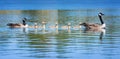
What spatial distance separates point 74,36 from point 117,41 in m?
3.95

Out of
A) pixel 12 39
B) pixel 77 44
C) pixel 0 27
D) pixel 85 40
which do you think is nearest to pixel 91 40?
pixel 85 40

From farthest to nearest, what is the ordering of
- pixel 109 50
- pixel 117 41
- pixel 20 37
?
pixel 20 37
pixel 117 41
pixel 109 50

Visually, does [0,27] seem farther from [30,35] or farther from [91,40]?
[91,40]

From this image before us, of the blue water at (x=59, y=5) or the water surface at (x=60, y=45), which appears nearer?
the water surface at (x=60, y=45)

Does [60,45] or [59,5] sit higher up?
[59,5]

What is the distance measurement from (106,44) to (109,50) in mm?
2492

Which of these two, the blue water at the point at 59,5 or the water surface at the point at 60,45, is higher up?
the blue water at the point at 59,5

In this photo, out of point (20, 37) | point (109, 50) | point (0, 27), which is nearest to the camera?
point (109, 50)

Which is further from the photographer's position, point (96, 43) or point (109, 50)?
point (96, 43)

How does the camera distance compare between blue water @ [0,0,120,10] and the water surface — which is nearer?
the water surface

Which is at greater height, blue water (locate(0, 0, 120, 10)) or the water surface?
blue water (locate(0, 0, 120, 10))

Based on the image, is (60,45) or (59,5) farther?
(59,5)

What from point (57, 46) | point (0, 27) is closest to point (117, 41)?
point (57, 46)

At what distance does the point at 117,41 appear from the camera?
2925 centimetres
